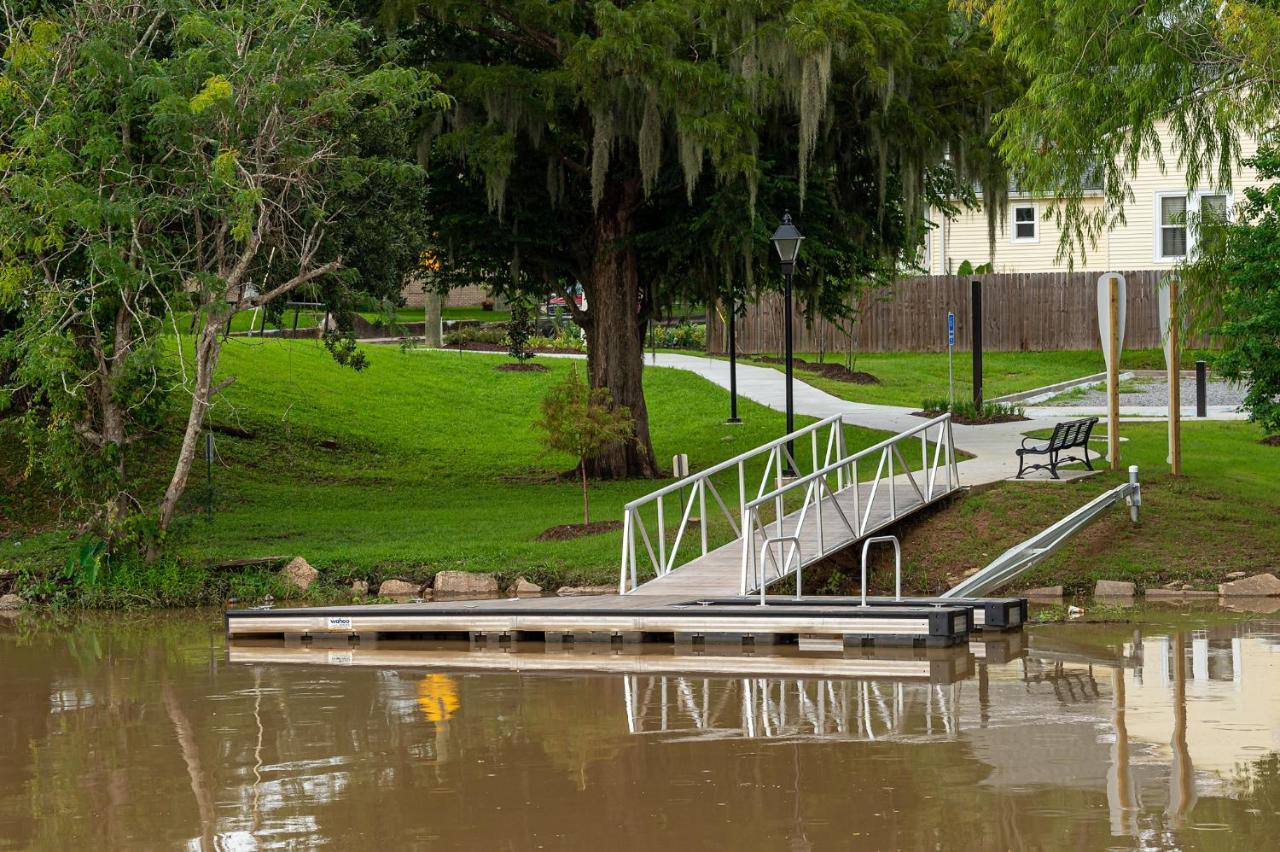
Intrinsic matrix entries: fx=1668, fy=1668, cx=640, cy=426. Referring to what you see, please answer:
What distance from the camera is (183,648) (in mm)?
15883

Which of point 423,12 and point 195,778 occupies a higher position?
point 423,12

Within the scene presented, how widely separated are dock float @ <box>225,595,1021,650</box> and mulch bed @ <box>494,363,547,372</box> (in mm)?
24338

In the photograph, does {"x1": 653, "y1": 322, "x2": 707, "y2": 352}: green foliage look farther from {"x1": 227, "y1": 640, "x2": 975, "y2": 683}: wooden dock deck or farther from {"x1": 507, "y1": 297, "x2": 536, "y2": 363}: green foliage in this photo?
{"x1": 227, "y1": 640, "x2": 975, "y2": 683}: wooden dock deck

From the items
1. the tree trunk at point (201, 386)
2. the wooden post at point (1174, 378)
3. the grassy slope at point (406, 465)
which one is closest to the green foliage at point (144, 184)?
the tree trunk at point (201, 386)

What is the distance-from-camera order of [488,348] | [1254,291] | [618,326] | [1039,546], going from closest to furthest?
1. [1039,546]
2. [1254,291]
3. [618,326]
4. [488,348]

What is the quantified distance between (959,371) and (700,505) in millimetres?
24462

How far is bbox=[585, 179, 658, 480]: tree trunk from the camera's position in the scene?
2539 centimetres

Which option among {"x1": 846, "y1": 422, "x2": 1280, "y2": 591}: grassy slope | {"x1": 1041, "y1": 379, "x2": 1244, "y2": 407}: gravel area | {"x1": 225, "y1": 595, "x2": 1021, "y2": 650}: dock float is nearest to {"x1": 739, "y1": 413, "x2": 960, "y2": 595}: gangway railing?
{"x1": 846, "y1": 422, "x2": 1280, "y2": 591}: grassy slope

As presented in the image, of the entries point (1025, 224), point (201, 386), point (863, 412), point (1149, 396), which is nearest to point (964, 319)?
point (1025, 224)

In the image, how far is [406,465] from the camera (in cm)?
3133

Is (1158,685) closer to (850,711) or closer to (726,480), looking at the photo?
(850,711)

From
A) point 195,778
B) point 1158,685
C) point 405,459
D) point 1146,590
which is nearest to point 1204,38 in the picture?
point 1146,590

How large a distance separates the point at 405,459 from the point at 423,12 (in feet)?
35.5

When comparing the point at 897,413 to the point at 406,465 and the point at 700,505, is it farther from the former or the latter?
the point at 700,505
